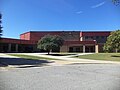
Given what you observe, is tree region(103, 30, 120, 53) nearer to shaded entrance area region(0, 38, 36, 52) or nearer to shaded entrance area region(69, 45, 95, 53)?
shaded entrance area region(69, 45, 95, 53)

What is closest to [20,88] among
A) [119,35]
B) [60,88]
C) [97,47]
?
[60,88]

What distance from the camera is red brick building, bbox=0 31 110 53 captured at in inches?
3049

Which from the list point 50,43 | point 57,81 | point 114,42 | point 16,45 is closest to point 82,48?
point 16,45

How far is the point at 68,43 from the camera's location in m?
83.2

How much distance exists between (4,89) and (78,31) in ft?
286

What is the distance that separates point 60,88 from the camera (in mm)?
10109

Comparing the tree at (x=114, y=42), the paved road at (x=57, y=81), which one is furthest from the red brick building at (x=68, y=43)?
the paved road at (x=57, y=81)

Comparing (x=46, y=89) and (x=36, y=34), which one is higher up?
(x=36, y=34)

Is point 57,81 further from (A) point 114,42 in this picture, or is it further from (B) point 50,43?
(B) point 50,43

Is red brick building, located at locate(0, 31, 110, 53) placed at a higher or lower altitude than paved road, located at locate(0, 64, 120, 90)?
higher

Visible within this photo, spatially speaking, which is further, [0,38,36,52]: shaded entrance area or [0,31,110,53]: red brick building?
[0,31,110,53]: red brick building

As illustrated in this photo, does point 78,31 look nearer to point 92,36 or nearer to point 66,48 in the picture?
point 92,36

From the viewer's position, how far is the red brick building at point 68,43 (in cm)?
7744

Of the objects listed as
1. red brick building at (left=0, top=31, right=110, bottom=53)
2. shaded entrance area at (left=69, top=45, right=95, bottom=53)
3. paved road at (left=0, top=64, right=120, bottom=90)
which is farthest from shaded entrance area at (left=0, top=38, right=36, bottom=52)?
paved road at (left=0, top=64, right=120, bottom=90)
